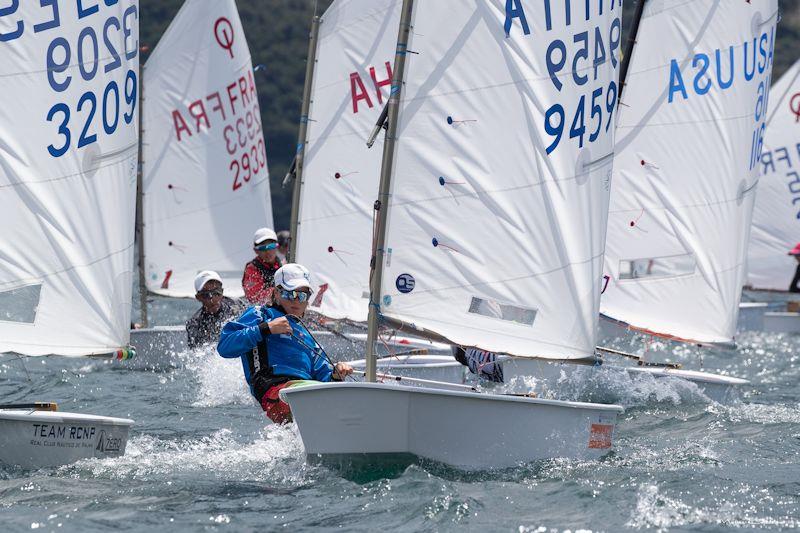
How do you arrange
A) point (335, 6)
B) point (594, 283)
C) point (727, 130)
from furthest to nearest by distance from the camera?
point (335, 6), point (727, 130), point (594, 283)

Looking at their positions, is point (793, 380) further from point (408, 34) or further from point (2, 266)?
point (2, 266)

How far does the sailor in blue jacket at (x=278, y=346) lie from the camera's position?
7.10m

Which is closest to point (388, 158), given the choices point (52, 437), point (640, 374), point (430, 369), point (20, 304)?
point (20, 304)

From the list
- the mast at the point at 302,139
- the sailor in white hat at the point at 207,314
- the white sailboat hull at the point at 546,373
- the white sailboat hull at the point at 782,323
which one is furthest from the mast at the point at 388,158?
the white sailboat hull at the point at 782,323

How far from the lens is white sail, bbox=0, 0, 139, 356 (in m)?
7.15

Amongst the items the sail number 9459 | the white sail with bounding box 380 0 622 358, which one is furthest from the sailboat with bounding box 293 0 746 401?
the white sail with bounding box 380 0 622 358

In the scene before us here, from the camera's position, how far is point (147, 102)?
49.4ft

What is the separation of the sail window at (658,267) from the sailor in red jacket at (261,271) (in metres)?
3.14

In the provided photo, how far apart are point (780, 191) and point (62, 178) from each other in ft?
48.0

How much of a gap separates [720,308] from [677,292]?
0.42 metres

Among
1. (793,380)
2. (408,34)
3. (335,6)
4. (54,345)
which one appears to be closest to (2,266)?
(54,345)

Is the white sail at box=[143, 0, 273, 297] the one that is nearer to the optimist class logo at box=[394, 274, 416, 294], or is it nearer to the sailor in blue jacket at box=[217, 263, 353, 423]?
the sailor in blue jacket at box=[217, 263, 353, 423]

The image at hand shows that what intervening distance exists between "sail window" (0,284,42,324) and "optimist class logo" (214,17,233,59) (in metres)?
8.54

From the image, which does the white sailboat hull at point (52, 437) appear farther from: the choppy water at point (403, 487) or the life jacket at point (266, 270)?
the life jacket at point (266, 270)
